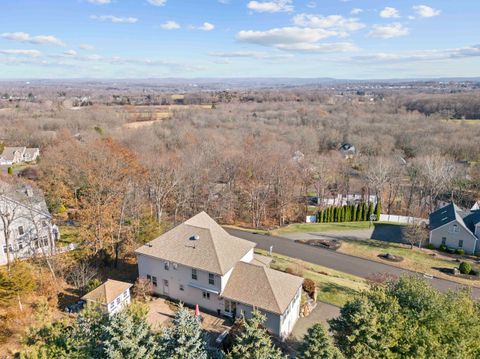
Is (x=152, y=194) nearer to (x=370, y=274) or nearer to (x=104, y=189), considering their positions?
(x=104, y=189)

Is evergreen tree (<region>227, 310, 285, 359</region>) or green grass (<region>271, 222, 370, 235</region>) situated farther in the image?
green grass (<region>271, 222, 370, 235</region>)

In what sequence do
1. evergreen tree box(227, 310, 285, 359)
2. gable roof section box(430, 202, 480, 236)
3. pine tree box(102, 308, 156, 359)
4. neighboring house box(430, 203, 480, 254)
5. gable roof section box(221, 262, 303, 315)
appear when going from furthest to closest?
gable roof section box(430, 202, 480, 236) → neighboring house box(430, 203, 480, 254) → gable roof section box(221, 262, 303, 315) → evergreen tree box(227, 310, 285, 359) → pine tree box(102, 308, 156, 359)

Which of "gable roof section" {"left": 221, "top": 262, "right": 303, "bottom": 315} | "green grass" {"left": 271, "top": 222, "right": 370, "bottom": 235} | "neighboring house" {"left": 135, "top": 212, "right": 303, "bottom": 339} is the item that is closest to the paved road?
"green grass" {"left": 271, "top": 222, "right": 370, "bottom": 235}

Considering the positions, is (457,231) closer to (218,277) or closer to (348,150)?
(218,277)

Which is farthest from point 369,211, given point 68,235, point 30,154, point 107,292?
point 30,154

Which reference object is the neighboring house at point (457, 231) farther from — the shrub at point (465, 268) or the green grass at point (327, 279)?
the green grass at point (327, 279)

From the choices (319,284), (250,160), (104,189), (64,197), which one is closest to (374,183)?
Answer: (250,160)

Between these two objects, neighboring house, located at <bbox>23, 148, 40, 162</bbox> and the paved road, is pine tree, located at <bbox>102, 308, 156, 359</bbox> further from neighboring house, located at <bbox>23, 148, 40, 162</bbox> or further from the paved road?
neighboring house, located at <bbox>23, 148, 40, 162</bbox>
